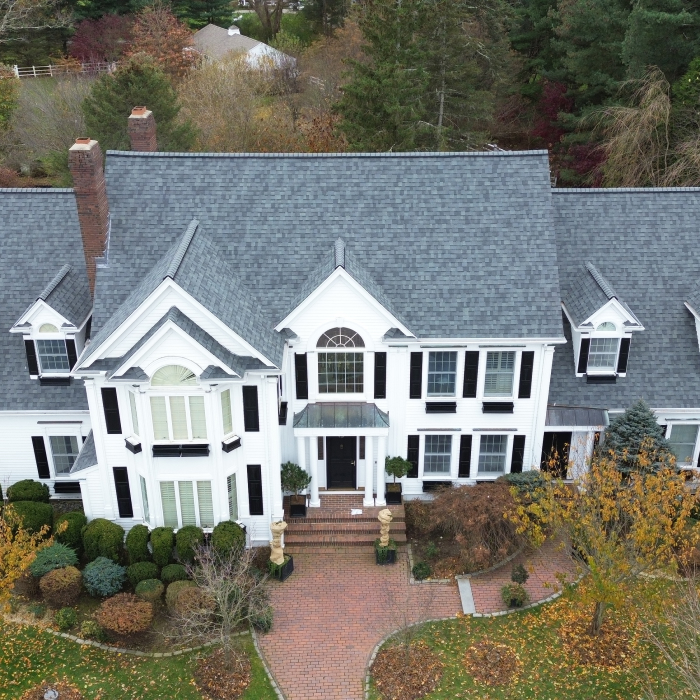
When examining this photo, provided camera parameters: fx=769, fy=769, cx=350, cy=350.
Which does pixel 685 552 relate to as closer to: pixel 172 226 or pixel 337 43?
pixel 172 226

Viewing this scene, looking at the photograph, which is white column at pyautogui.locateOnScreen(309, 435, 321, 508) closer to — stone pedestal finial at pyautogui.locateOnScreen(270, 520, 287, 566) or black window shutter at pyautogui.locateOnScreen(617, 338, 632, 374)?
stone pedestal finial at pyautogui.locateOnScreen(270, 520, 287, 566)

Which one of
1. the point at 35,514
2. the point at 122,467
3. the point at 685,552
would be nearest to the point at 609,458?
the point at 685,552

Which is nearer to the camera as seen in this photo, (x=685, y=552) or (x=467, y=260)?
(x=685, y=552)

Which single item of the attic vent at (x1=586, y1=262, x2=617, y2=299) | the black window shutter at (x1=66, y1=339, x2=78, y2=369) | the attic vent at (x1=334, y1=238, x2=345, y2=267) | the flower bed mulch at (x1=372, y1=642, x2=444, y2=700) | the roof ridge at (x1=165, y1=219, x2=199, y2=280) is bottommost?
the flower bed mulch at (x1=372, y1=642, x2=444, y2=700)

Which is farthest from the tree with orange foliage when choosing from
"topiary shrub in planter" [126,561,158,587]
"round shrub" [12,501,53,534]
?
"round shrub" [12,501,53,534]

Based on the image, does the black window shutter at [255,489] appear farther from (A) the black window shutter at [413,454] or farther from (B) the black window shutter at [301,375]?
(A) the black window shutter at [413,454]

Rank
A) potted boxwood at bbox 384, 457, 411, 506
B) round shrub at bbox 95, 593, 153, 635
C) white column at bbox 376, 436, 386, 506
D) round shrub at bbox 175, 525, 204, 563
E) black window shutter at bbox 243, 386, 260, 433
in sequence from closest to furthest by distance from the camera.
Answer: round shrub at bbox 95, 593, 153, 635 → black window shutter at bbox 243, 386, 260, 433 → round shrub at bbox 175, 525, 204, 563 → white column at bbox 376, 436, 386, 506 → potted boxwood at bbox 384, 457, 411, 506

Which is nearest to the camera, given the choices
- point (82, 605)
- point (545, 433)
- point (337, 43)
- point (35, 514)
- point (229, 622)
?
point (229, 622)
